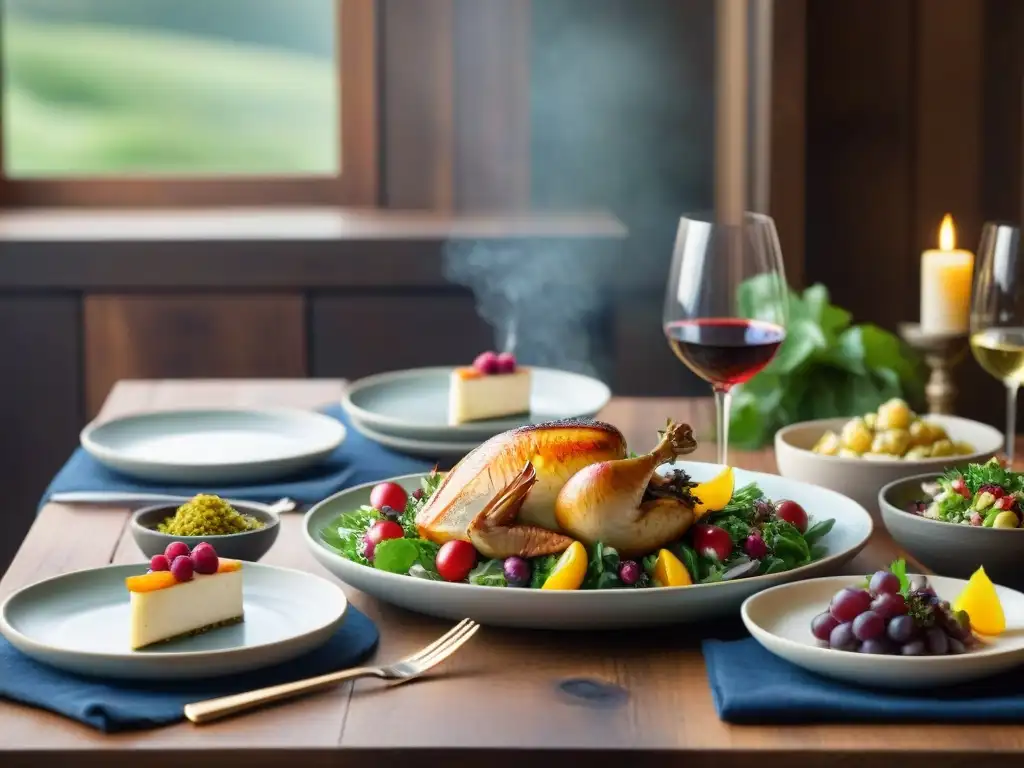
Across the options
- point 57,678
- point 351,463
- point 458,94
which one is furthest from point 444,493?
point 458,94

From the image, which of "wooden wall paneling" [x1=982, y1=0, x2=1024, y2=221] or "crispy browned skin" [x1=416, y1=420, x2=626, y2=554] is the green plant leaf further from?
"wooden wall paneling" [x1=982, y1=0, x2=1024, y2=221]

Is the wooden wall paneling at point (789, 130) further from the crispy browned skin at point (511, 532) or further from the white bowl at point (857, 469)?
the crispy browned skin at point (511, 532)

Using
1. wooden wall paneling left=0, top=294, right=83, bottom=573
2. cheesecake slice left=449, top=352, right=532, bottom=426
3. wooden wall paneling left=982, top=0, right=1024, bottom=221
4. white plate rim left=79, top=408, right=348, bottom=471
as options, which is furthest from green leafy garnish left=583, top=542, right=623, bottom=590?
wooden wall paneling left=0, top=294, right=83, bottom=573

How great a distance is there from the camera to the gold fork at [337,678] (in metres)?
0.95

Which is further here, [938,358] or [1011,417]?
[938,358]

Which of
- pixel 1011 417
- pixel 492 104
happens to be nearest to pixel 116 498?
pixel 1011 417

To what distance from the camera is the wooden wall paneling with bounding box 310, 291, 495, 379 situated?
3.03 metres

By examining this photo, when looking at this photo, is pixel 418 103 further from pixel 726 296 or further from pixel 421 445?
pixel 726 296

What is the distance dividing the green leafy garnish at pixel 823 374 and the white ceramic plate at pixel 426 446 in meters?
0.37

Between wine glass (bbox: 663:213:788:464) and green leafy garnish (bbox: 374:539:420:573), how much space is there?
1.33ft

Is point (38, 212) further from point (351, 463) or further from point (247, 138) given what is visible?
point (351, 463)

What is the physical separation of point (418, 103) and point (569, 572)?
2.51 meters

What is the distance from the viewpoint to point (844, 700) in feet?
3.14

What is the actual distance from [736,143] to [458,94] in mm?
726
